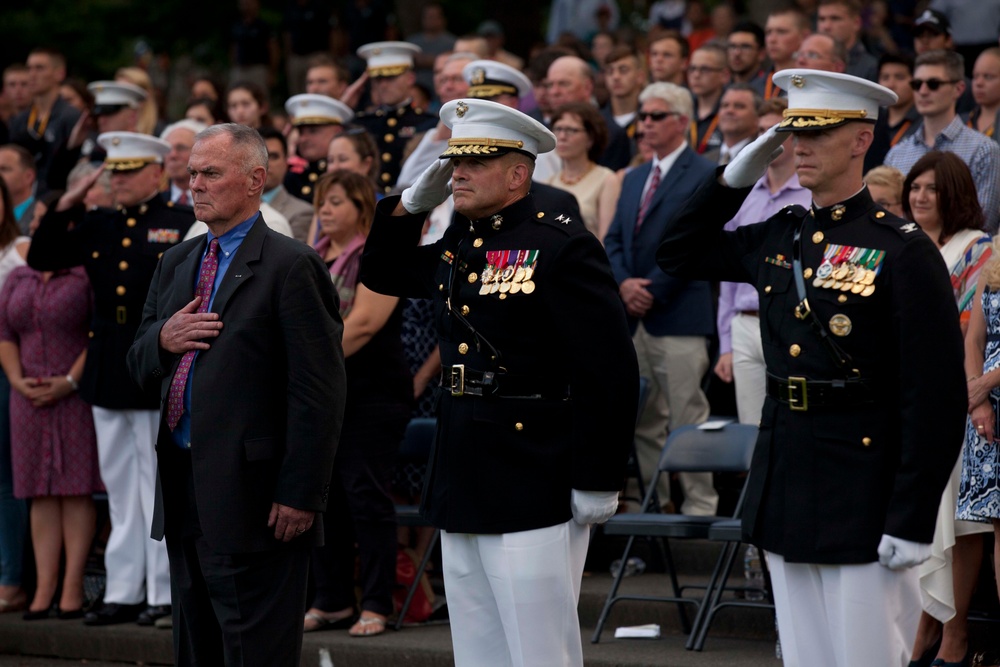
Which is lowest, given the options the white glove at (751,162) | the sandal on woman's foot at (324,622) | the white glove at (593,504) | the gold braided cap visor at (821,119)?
the sandal on woman's foot at (324,622)

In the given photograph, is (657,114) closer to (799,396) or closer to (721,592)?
(721,592)

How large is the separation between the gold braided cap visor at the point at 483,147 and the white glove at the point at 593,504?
1.18 m

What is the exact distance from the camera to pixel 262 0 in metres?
22.2

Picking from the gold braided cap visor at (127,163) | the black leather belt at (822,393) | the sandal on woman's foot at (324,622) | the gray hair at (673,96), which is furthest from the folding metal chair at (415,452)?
the black leather belt at (822,393)

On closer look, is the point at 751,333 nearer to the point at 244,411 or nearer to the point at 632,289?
the point at 632,289

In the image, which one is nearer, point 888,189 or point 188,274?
point 188,274

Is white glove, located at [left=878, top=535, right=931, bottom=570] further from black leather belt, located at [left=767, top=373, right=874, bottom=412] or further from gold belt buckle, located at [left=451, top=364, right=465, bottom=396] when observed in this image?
gold belt buckle, located at [left=451, top=364, right=465, bottom=396]

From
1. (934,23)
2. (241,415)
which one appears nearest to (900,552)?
(241,415)

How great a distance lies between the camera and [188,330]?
530cm

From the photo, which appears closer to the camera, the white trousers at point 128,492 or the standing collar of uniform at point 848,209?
the standing collar of uniform at point 848,209

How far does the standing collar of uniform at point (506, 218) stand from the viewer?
17.0 feet

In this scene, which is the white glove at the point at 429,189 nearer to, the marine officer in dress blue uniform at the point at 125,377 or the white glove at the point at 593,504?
the white glove at the point at 593,504

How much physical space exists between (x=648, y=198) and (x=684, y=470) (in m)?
2.08

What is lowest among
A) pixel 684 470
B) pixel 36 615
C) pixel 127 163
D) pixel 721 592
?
pixel 36 615
